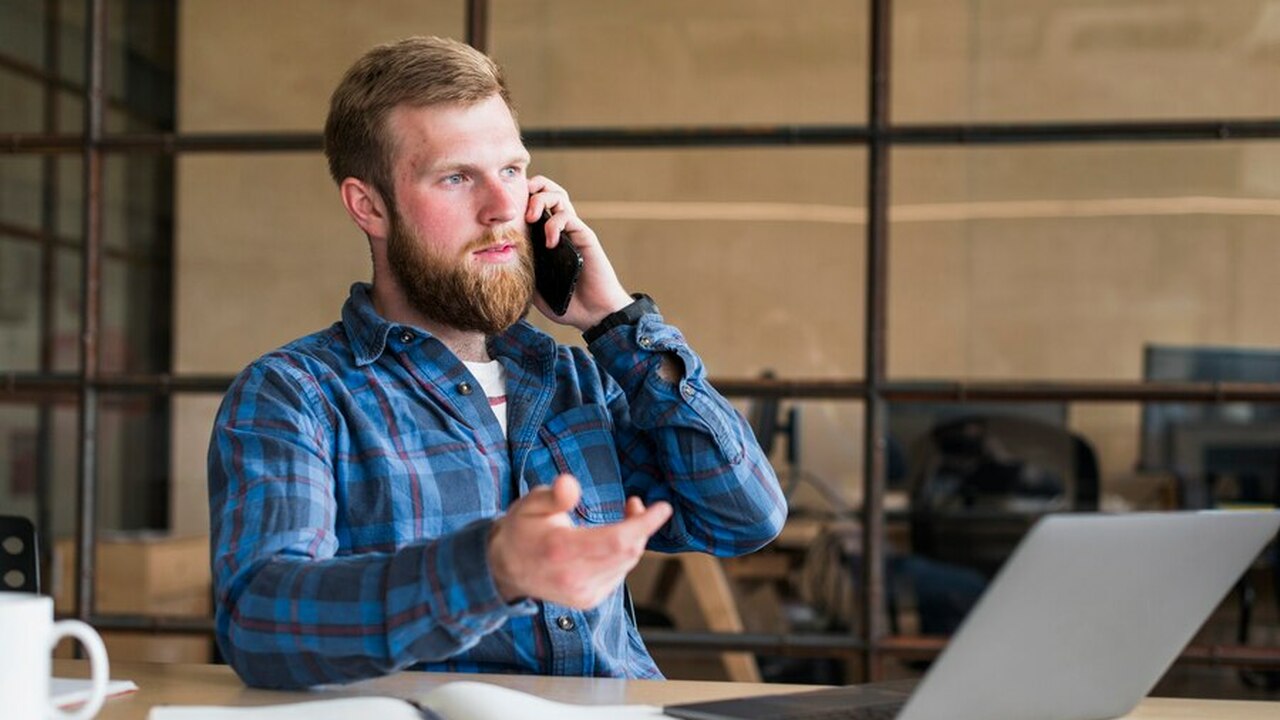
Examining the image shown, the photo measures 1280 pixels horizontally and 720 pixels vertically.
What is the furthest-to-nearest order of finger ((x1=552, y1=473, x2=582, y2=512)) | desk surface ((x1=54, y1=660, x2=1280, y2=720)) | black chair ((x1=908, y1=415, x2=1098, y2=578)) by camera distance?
black chair ((x1=908, y1=415, x2=1098, y2=578))
desk surface ((x1=54, y1=660, x2=1280, y2=720))
finger ((x1=552, y1=473, x2=582, y2=512))

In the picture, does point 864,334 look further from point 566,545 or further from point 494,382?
point 566,545

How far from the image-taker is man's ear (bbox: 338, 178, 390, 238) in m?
1.78

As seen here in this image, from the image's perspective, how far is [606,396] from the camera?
1.85 metres

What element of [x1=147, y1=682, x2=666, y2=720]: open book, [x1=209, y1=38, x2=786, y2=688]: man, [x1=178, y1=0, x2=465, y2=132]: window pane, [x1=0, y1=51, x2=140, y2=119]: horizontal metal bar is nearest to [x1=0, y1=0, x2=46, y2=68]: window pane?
[x1=0, y1=51, x2=140, y2=119]: horizontal metal bar

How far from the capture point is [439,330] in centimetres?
177

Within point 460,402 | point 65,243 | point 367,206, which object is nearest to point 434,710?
point 460,402

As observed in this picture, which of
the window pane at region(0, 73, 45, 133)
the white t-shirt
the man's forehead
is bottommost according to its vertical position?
the white t-shirt

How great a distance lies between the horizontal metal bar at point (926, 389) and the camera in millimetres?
2742

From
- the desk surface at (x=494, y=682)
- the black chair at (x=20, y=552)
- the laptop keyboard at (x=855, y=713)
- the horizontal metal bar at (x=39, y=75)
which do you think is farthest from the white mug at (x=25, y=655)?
the horizontal metal bar at (x=39, y=75)

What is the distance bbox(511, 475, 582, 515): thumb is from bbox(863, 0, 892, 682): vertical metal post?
1753 millimetres

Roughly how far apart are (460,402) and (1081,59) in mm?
1742

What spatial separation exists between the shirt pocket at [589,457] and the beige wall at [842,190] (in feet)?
3.65

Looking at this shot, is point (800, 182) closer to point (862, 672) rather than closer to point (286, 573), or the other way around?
point (862, 672)

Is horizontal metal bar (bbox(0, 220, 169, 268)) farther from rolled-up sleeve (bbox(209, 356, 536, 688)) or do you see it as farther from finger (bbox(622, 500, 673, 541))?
finger (bbox(622, 500, 673, 541))
